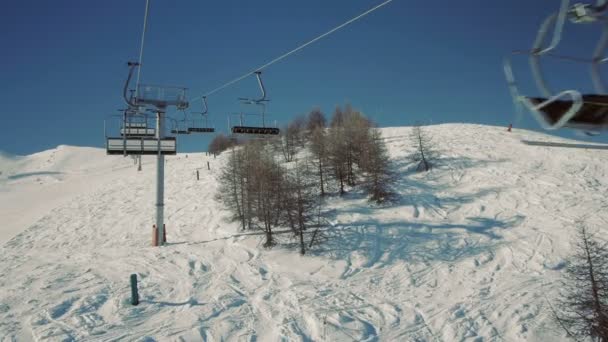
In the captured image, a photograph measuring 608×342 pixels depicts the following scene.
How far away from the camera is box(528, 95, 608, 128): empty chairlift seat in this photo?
159 inches

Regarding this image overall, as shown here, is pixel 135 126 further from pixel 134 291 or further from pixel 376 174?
pixel 376 174

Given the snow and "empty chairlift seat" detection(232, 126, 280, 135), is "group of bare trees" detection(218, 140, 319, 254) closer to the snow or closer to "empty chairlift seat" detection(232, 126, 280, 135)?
the snow

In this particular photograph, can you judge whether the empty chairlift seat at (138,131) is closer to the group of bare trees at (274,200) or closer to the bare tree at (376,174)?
the group of bare trees at (274,200)

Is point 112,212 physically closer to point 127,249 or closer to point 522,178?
point 127,249

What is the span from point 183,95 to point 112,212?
18677 millimetres

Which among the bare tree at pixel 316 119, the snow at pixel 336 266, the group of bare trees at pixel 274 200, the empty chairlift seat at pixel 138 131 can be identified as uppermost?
the bare tree at pixel 316 119

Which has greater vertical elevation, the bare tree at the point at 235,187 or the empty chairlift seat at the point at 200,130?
the empty chairlift seat at the point at 200,130

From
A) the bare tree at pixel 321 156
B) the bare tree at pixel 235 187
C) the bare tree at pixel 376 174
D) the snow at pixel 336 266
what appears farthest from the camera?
the bare tree at pixel 321 156

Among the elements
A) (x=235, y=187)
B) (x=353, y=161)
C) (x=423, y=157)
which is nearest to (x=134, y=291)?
(x=235, y=187)

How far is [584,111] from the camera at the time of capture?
4121 mm

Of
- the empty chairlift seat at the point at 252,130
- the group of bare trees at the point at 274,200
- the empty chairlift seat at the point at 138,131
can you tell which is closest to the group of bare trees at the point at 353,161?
the group of bare trees at the point at 274,200

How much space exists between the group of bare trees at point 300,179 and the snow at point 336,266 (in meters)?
1.27

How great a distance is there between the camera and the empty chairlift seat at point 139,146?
2056 centimetres

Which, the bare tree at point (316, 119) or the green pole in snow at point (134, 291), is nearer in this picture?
the green pole in snow at point (134, 291)
